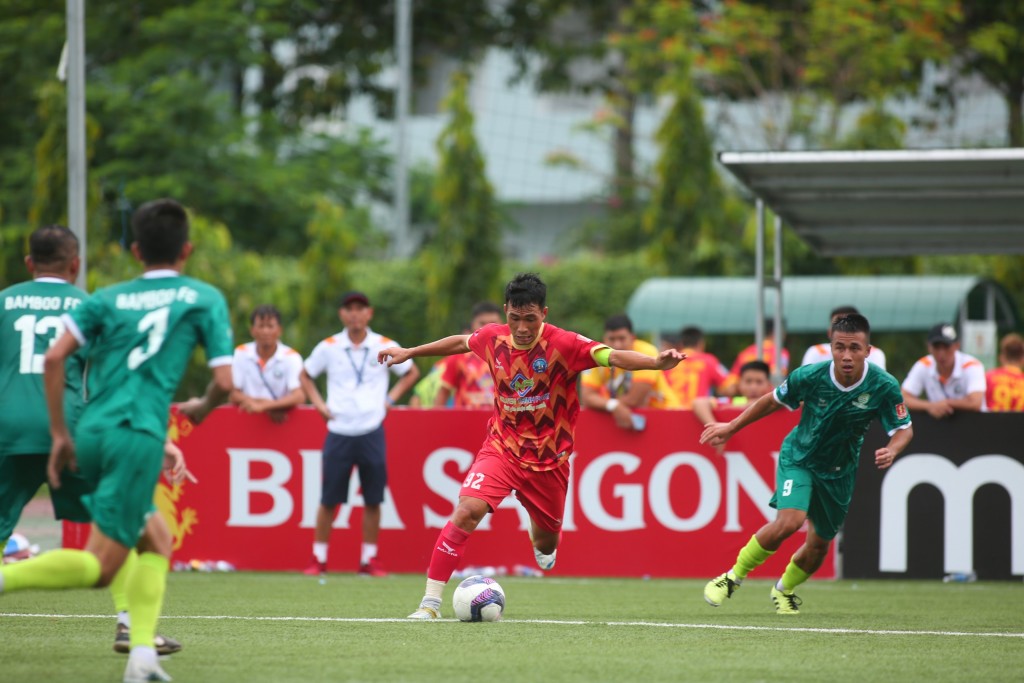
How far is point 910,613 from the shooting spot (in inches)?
395

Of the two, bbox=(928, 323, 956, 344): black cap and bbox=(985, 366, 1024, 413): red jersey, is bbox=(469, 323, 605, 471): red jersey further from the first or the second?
bbox=(985, 366, 1024, 413): red jersey

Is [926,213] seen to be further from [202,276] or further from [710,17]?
[710,17]

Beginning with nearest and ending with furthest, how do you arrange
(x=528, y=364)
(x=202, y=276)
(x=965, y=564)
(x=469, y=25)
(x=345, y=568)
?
(x=528, y=364) → (x=965, y=564) → (x=345, y=568) → (x=202, y=276) → (x=469, y=25)

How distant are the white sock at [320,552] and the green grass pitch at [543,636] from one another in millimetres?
793

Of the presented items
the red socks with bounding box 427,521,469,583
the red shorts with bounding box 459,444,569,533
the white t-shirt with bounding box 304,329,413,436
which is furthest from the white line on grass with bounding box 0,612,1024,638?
the white t-shirt with bounding box 304,329,413,436

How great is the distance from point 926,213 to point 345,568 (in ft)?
22.4

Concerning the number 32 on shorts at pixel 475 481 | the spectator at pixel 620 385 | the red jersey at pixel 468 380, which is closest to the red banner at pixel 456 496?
the spectator at pixel 620 385

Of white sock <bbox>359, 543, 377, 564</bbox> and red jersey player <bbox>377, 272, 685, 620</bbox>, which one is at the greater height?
red jersey player <bbox>377, 272, 685, 620</bbox>

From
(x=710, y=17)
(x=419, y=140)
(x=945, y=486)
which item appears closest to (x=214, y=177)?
(x=710, y=17)

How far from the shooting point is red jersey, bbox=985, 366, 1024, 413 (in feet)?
48.8

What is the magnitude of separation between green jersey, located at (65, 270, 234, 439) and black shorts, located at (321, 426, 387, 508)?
657 centimetres


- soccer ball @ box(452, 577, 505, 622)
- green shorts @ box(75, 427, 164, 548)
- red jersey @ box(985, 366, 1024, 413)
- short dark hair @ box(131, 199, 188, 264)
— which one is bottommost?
soccer ball @ box(452, 577, 505, 622)

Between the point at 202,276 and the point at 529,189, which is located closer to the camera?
the point at 202,276

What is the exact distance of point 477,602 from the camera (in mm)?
8797
